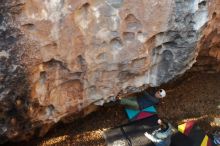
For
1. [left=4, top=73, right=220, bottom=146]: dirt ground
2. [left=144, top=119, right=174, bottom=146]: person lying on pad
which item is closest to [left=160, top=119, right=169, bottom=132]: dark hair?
[left=144, top=119, right=174, bottom=146]: person lying on pad

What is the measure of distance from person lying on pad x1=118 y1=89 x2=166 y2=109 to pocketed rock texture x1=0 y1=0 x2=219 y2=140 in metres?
0.24

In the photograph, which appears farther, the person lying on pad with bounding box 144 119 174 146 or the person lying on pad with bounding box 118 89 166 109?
the person lying on pad with bounding box 118 89 166 109

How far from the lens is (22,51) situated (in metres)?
2.01

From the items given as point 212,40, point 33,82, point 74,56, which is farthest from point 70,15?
point 212,40

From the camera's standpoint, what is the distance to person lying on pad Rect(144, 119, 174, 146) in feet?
8.60

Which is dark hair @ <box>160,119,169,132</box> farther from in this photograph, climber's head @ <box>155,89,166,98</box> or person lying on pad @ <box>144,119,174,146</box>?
climber's head @ <box>155,89,166,98</box>

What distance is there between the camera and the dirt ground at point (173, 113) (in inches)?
103

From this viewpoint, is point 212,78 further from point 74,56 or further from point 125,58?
point 74,56

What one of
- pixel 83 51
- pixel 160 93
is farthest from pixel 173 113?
pixel 83 51

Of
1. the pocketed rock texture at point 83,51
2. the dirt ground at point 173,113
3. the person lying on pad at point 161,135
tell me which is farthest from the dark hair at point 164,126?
the pocketed rock texture at point 83,51

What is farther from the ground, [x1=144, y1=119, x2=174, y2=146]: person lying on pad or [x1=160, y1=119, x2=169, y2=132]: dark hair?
[x1=160, y1=119, x2=169, y2=132]: dark hair

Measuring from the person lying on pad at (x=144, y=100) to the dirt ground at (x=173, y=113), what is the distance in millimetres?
77

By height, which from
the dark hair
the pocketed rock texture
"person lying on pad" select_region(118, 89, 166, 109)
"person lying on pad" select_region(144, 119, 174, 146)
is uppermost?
the pocketed rock texture

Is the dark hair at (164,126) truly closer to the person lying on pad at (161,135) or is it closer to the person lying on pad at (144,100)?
the person lying on pad at (161,135)
